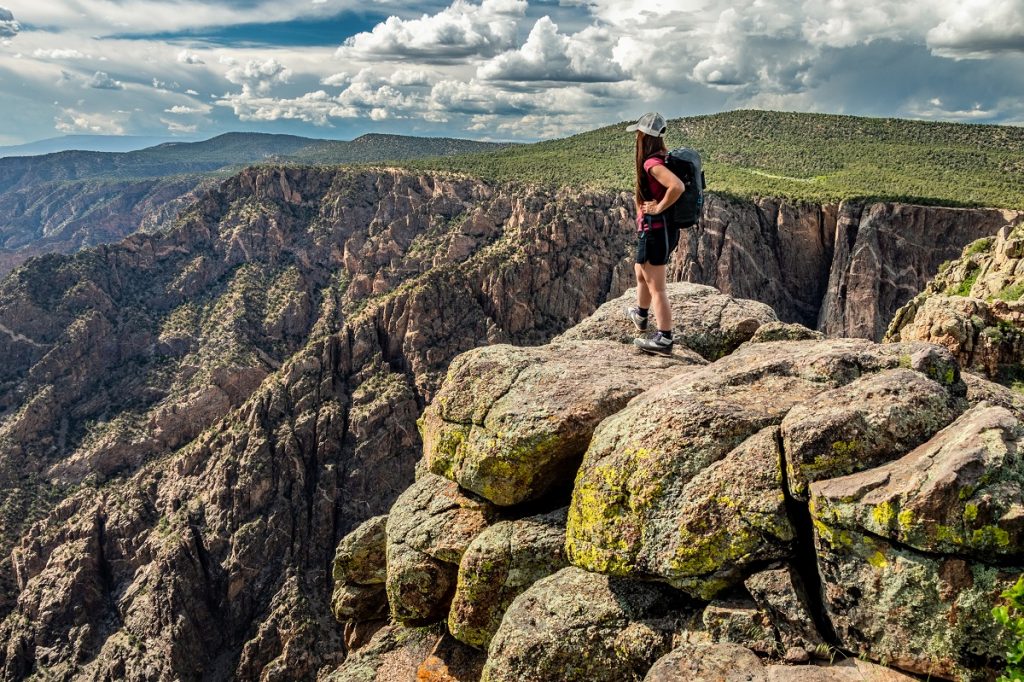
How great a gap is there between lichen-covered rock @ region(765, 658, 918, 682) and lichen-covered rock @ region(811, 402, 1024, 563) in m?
1.51

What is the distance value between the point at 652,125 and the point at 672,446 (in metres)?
5.99

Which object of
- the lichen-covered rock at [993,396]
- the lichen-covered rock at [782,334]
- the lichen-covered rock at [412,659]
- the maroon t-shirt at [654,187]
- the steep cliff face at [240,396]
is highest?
the maroon t-shirt at [654,187]

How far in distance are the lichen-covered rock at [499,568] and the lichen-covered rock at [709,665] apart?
290cm

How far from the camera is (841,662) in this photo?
753cm

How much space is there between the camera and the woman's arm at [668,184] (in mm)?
11500

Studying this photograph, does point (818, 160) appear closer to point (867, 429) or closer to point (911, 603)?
point (867, 429)

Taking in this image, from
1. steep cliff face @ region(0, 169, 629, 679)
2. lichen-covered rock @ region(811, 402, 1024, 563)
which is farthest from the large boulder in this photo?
steep cliff face @ region(0, 169, 629, 679)

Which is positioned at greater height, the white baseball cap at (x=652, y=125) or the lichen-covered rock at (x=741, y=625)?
the white baseball cap at (x=652, y=125)

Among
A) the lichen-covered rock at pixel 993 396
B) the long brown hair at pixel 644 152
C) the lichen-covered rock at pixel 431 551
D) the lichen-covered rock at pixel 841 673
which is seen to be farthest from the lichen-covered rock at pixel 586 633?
the long brown hair at pixel 644 152

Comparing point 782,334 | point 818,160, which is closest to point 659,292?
point 782,334

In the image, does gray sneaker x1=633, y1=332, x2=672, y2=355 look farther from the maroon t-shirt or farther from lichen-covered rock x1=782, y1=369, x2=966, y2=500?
lichen-covered rock x1=782, y1=369, x2=966, y2=500

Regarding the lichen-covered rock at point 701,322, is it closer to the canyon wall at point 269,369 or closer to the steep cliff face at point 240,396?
the canyon wall at point 269,369

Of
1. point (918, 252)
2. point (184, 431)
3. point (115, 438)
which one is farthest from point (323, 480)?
point (918, 252)

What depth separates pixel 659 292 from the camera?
13.2 meters
